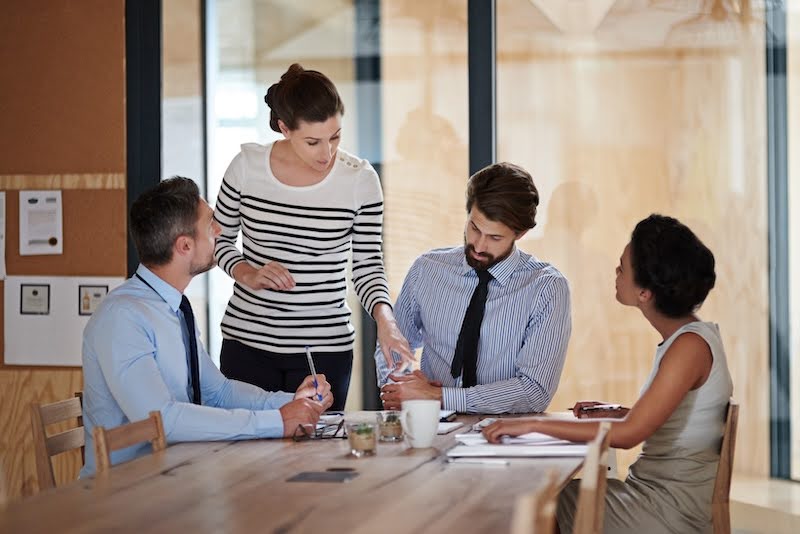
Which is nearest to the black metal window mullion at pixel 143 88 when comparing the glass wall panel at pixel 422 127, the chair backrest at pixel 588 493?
the glass wall panel at pixel 422 127

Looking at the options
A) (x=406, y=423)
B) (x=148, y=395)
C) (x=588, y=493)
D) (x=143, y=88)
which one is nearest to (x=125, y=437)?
(x=148, y=395)

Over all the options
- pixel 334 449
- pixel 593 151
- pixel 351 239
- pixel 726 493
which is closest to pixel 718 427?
pixel 726 493

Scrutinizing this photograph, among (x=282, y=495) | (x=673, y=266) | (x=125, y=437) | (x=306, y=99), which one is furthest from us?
(x=306, y=99)

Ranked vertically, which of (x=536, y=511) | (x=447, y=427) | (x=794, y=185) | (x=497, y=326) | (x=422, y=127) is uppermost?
(x=422, y=127)

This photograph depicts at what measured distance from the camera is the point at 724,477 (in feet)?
8.04

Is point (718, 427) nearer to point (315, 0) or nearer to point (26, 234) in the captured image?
point (315, 0)

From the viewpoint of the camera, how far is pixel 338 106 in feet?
10.2

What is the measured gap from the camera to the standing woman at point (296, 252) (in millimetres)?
3193

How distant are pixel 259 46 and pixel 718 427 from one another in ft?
8.51

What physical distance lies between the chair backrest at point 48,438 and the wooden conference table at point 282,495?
1.18 feet

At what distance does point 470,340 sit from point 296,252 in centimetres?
64

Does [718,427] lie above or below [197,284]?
below

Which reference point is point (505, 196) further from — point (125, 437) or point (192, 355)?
point (125, 437)

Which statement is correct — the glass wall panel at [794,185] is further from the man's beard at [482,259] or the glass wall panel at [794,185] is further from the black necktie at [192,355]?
the black necktie at [192,355]
